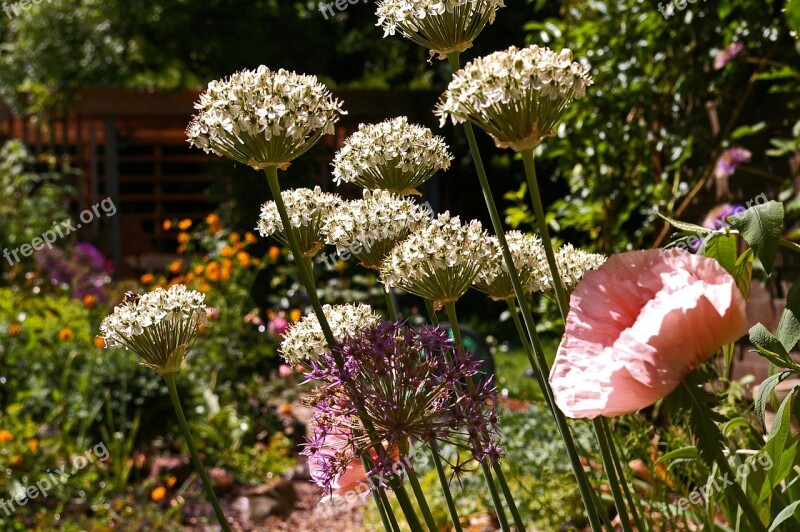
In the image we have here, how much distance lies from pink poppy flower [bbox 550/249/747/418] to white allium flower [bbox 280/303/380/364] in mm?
315

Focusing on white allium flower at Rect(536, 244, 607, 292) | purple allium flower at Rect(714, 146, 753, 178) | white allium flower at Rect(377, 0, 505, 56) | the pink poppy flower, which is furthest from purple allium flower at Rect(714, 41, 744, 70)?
the pink poppy flower

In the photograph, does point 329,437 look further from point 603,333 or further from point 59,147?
point 59,147

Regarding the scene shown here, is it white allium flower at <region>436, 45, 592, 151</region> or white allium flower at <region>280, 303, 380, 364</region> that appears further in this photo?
white allium flower at <region>280, 303, 380, 364</region>

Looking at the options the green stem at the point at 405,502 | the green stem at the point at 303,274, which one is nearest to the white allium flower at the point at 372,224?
the green stem at the point at 303,274

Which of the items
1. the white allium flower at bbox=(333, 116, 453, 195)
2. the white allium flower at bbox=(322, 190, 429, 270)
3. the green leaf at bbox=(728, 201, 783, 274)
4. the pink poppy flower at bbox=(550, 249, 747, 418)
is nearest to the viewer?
the pink poppy flower at bbox=(550, 249, 747, 418)

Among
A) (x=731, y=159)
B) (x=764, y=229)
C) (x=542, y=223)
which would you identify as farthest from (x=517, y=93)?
(x=731, y=159)

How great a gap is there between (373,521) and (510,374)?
2.66 metres

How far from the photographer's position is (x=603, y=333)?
0.64 metres

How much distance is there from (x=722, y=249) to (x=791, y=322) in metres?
0.09

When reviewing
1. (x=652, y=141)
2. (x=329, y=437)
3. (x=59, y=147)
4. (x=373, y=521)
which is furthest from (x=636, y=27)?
(x=59, y=147)

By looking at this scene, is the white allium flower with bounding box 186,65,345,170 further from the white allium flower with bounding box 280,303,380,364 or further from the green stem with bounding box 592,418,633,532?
the green stem with bounding box 592,418,633,532

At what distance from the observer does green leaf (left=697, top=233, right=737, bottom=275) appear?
78cm

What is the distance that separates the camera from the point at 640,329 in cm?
60

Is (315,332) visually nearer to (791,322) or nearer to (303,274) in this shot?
(303,274)
